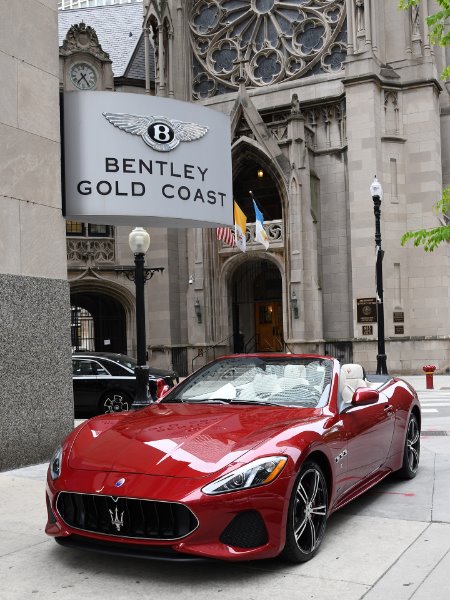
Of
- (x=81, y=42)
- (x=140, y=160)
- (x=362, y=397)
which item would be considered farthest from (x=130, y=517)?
(x=81, y=42)

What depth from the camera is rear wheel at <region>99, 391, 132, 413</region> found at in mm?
15234

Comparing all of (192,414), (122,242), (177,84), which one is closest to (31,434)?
(192,414)

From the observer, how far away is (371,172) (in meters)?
27.8

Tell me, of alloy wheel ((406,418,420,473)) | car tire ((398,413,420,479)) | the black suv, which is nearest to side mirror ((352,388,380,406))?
car tire ((398,413,420,479))

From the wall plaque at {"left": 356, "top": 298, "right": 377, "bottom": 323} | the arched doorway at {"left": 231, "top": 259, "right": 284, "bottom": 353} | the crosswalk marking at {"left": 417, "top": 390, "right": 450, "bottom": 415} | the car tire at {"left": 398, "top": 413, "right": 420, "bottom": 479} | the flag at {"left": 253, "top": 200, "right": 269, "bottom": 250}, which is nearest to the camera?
the car tire at {"left": 398, "top": 413, "right": 420, "bottom": 479}

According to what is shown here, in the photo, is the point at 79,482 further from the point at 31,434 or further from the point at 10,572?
the point at 31,434

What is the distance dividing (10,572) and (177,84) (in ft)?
100

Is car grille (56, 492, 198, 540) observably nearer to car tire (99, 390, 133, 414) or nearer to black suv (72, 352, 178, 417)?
black suv (72, 352, 178, 417)

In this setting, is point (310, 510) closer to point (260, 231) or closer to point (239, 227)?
point (239, 227)

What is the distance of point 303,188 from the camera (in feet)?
94.2

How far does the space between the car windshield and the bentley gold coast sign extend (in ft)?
12.5

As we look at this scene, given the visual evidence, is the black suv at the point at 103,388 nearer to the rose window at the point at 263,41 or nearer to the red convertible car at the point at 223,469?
the red convertible car at the point at 223,469

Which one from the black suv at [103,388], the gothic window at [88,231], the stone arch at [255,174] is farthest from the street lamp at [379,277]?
the gothic window at [88,231]

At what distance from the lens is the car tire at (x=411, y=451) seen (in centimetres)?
760
